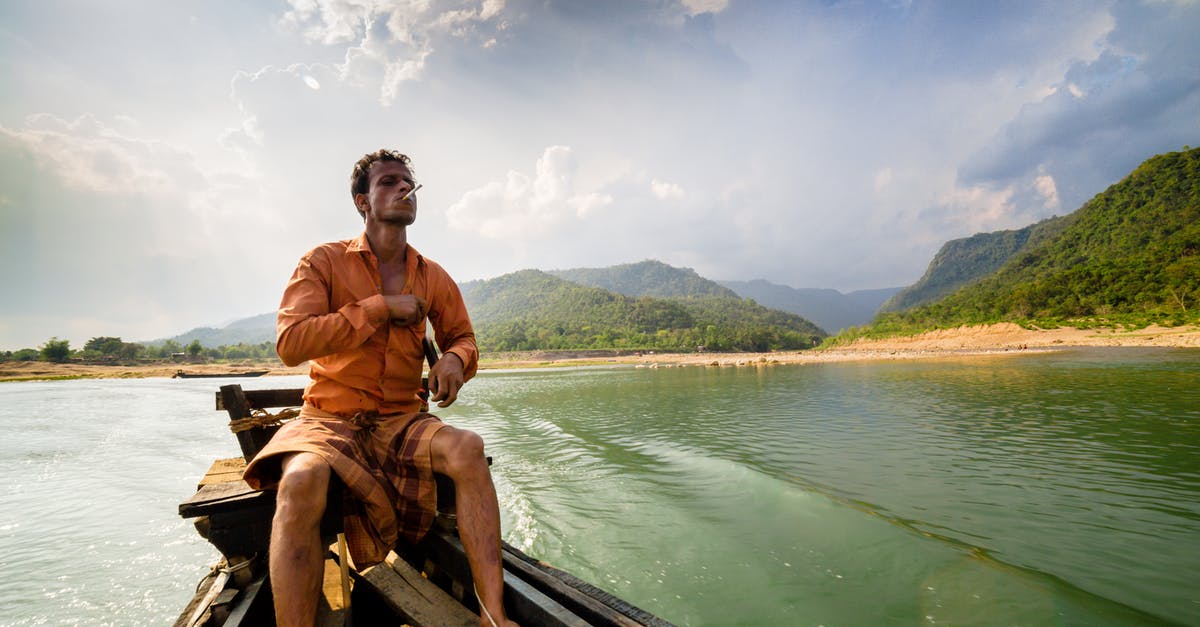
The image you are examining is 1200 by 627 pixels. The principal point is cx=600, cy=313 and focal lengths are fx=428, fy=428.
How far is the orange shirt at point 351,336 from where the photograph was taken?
7.61ft

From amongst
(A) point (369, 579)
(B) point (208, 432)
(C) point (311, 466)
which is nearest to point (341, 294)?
(C) point (311, 466)

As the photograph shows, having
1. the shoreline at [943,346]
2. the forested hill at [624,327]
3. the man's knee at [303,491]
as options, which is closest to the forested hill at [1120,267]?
the shoreline at [943,346]

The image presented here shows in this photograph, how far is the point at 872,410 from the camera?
15031mm

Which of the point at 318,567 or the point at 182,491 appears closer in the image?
the point at 318,567

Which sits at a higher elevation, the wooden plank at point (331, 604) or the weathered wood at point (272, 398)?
the weathered wood at point (272, 398)

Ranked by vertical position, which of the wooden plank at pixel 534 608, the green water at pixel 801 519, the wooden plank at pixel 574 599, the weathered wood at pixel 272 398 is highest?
the weathered wood at pixel 272 398

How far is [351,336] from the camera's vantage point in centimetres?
236

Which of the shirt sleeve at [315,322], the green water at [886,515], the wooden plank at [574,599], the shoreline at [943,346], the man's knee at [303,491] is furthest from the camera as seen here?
the shoreline at [943,346]

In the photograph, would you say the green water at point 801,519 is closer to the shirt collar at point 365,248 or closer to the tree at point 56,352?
the shirt collar at point 365,248

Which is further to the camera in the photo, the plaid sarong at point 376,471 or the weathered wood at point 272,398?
the weathered wood at point 272,398

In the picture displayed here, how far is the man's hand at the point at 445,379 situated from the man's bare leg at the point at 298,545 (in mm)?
730

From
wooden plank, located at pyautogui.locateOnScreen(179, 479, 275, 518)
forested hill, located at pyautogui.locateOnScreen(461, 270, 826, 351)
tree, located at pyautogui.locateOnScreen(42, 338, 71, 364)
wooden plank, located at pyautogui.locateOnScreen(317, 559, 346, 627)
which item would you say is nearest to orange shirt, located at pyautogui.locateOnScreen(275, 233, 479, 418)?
wooden plank, located at pyautogui.locateOnScreen(179, 479, 275, 518)

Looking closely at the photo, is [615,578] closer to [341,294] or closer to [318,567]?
[318,567]

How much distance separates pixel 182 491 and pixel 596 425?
34.7ft
